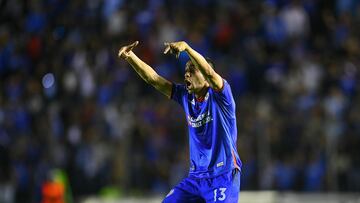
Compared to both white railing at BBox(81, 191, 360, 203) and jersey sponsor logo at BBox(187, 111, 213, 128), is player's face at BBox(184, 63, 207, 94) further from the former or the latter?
white railing at BBox(81, 191, 360, 203)

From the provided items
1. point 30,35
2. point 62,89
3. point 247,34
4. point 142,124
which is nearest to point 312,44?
point 247,34

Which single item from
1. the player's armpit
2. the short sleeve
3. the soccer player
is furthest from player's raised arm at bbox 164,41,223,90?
the player's armpit

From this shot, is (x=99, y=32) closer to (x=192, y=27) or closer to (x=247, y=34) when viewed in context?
(x=192, y=27)

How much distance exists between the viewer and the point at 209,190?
8289 mm

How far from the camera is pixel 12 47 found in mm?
19062

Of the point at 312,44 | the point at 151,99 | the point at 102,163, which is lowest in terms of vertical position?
the point at 102,163

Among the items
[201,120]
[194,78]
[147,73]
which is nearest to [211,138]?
[201,120]

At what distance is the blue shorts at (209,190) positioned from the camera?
27.1ft

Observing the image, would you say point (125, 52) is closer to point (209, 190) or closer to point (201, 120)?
point (201, 120)

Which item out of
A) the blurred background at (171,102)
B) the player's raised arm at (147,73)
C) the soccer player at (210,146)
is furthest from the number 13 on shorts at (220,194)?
the blurred background at (171,102)

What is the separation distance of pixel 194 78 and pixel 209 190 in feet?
3.63

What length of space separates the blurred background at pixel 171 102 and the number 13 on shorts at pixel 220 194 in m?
6.69

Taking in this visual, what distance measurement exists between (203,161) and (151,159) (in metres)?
7.12

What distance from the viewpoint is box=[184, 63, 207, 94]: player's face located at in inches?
327
